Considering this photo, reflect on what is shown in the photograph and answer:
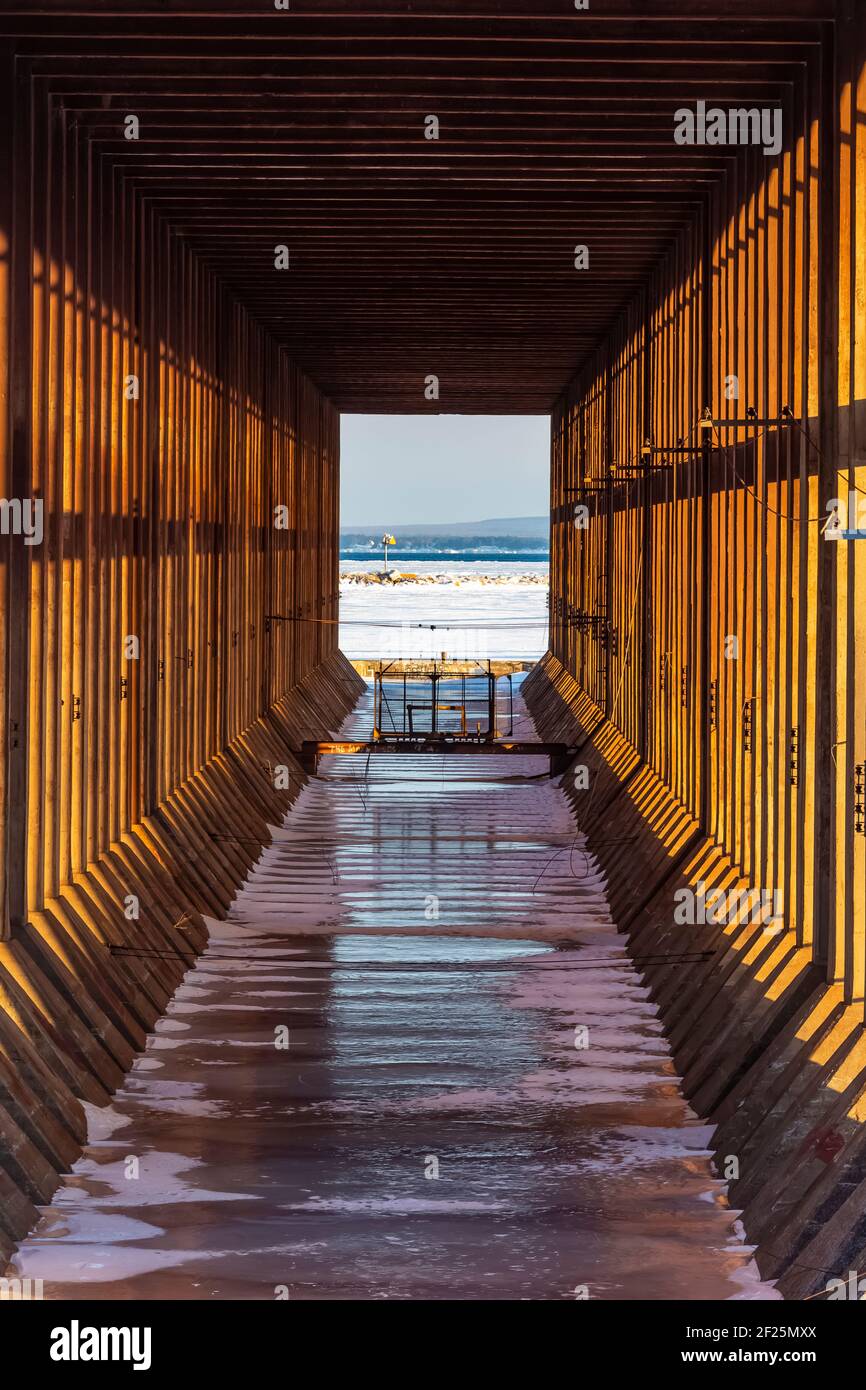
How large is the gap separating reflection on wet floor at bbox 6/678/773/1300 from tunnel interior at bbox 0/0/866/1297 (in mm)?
369

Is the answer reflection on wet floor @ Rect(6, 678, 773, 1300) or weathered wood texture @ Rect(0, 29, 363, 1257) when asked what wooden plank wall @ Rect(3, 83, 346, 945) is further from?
reflection on wet floor @ Rect(6, 678, 773, 1300)

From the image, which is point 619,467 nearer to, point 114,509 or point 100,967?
point 114,509

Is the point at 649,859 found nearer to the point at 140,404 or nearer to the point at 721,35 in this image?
the point at 140,404

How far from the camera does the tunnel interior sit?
10695 mm

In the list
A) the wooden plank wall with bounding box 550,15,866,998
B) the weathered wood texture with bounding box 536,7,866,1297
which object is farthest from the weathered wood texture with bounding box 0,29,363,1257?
the wooden plank wall with bounding box 550,15,866,998

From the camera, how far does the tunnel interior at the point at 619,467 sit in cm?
1070

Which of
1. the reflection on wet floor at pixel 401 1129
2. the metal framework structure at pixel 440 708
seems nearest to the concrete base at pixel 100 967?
the reflection on wet floor at pixel 401 1129

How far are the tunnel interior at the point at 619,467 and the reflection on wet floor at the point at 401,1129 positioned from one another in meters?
0.37

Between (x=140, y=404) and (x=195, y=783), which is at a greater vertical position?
(x=140, y=404)

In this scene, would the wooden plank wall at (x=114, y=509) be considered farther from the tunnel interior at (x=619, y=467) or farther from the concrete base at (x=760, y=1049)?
the concrete base at (x=760, y=1049)

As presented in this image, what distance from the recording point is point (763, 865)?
1320 centimetres

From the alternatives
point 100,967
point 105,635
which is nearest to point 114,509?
point 105,635
